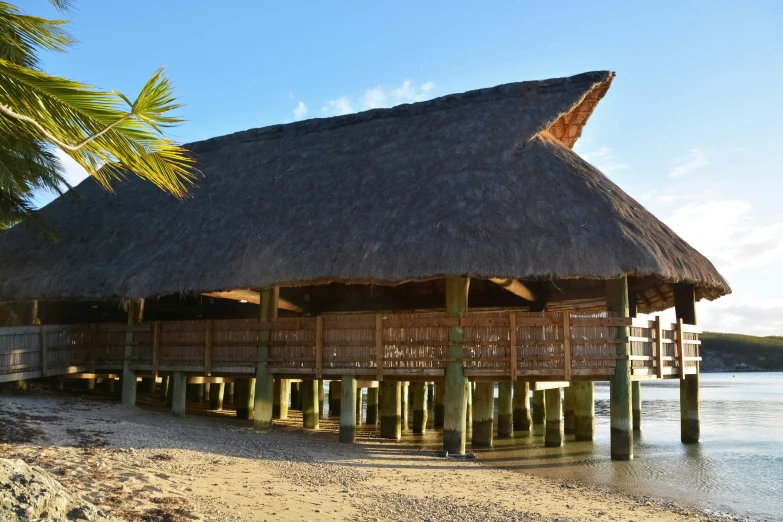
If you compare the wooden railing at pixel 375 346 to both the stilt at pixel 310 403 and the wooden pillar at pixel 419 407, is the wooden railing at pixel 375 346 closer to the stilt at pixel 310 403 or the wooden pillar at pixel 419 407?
the stilt at pixel 310 403

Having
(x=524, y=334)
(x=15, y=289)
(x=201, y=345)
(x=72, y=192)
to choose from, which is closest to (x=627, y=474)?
(x=524, y=334)

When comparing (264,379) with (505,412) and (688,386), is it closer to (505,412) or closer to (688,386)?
(505,412)

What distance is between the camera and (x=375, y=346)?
44.6 feet

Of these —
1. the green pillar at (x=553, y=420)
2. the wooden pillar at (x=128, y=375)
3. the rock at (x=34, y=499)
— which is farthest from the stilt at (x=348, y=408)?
Answer: the rock at (x=34, y=499)

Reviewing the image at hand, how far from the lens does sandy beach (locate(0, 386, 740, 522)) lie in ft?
25.2

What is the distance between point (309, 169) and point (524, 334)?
7530mm

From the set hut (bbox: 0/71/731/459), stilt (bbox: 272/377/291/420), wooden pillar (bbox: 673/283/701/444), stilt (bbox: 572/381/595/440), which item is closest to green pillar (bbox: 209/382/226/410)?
stilt (bbox: 272/377/291/420)

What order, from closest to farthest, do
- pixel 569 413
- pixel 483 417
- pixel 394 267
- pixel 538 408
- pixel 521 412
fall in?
pixel 394 267 → pixel 483 417 → pixel 569 413 → pixel 521 412 → pixel 538 408

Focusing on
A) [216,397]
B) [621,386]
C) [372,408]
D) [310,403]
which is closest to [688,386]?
[621,386]

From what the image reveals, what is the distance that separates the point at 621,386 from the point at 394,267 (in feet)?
15.0

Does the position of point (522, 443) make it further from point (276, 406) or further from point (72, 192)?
point (72, 192)

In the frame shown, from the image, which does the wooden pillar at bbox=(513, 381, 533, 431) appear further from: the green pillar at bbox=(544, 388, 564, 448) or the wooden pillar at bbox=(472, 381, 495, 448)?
the wooden pillar at bbox=(472, 381, 495, 448)

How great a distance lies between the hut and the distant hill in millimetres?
85545

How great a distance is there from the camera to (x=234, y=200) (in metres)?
17.6
